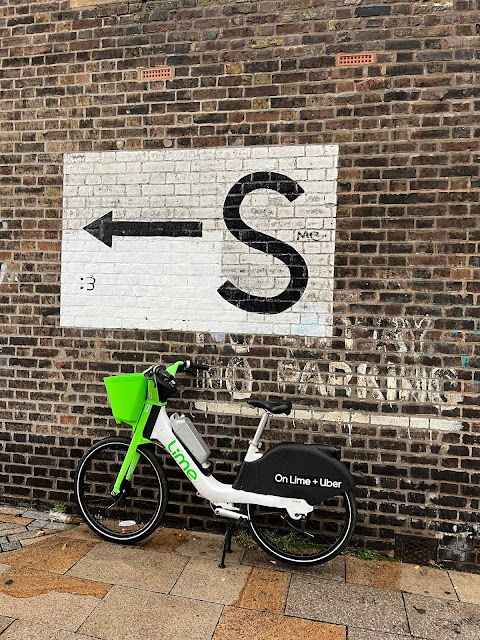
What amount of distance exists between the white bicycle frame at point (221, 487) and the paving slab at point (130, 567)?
46cm

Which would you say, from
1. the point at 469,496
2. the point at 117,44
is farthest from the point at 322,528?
the point at 117,44

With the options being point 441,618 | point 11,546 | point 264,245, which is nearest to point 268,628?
point 441,618

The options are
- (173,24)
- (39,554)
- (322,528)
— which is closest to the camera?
(39,554)

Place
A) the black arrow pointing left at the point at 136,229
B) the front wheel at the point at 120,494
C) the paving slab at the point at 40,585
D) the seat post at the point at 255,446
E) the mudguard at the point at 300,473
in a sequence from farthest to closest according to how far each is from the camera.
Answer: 1. the black arrow pointing left at the point at 136,229
2. the front wheel at the point at 120,494
3. the seat post at the point at 255,446
4. the mudguard at the point at 300,473
5. the paving slab at the point at 40,585

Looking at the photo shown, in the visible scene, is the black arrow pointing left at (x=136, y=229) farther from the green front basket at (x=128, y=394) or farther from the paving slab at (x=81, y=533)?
the paving slab at (x=81, y=533)

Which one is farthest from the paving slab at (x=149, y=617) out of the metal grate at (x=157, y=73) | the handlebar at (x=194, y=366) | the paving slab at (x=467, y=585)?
the metal grate at (x=157, y=73)

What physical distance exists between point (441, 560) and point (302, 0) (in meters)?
4.12

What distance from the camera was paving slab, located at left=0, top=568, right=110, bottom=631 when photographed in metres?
2.74

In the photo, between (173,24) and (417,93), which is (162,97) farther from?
(417,93)

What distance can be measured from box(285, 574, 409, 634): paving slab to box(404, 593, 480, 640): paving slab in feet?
0.21

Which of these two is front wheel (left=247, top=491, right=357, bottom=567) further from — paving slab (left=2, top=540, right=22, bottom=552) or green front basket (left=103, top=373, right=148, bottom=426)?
paving slab (left=2, top=540, right=22, bottom=552)

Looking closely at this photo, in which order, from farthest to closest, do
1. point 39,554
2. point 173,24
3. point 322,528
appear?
point 173,24, point 322,528, point 39,554

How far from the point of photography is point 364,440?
363 cm

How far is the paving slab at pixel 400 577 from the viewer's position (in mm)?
3186
